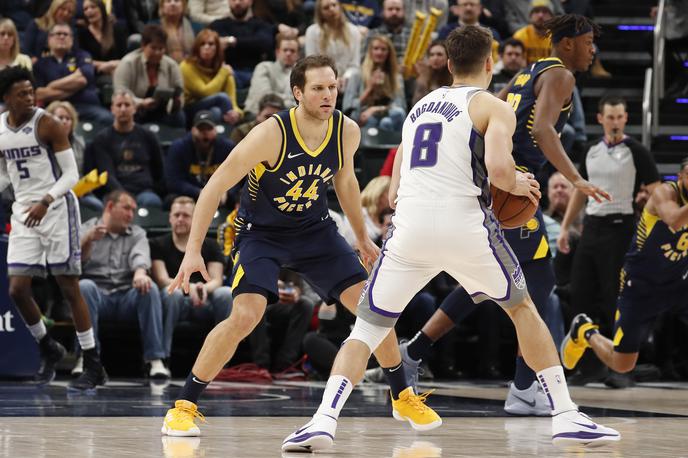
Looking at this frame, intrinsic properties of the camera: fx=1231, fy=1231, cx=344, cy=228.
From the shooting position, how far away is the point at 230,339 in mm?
5539

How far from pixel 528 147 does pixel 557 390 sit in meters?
2.13

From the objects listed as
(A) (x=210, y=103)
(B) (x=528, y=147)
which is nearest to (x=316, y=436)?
(B) (x=528, y=147)

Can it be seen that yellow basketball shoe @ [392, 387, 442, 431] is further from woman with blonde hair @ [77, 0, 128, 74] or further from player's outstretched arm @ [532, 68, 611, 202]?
woman with blonde hair @ [77, 0, 128, 74]

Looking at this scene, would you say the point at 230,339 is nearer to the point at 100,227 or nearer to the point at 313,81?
the point at 313,81

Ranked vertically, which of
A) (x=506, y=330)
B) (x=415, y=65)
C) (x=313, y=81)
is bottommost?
(x=506, y=330)

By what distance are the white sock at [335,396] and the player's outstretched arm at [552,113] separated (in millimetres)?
2099

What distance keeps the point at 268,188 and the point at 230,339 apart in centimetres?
74

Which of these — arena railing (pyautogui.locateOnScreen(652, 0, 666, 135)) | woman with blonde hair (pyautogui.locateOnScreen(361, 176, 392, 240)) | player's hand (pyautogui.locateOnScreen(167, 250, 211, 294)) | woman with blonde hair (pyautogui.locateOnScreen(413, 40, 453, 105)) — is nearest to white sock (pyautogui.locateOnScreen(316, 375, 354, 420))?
player's hand (pyautogui.locateOnScreen(167, 250, 211, 294))

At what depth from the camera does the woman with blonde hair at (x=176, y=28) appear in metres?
12.8

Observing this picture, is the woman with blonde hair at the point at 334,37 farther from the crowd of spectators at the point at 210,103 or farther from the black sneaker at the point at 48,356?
the black sneaker at the point at 48,356

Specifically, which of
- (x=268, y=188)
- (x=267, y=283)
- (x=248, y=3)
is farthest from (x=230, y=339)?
(x=248, y=3)

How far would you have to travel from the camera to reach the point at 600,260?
995 cm

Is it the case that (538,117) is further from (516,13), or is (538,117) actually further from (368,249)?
(516,13)

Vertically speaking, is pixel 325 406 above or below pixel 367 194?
above
